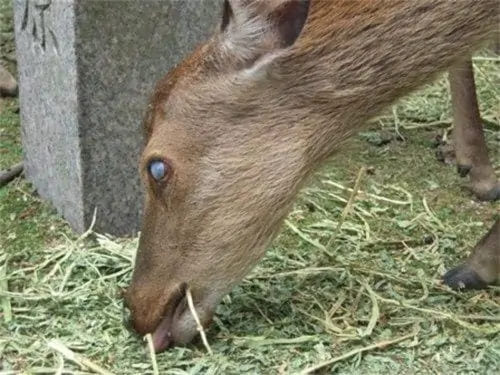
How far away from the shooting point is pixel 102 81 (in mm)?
4801

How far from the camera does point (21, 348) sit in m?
3.90

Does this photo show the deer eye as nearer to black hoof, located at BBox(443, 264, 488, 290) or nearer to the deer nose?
the deer nose

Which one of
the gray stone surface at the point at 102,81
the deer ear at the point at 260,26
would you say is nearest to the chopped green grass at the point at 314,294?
the gray stone surface at the point at 102,81

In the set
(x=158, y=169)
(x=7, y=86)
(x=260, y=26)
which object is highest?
(x=260, y=26)

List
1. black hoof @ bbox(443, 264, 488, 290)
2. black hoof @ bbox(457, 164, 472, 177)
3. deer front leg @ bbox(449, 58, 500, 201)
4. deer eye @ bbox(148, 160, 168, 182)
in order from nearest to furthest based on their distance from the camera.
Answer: deer eye @ bbox(148, 160, 168, 182) < black hoof @ bbox(443, 264, 488, 290) < deer front leg @ bbox(449, 58, 500, 201) < black hoof @ bbox(457, 164, 472, 177)

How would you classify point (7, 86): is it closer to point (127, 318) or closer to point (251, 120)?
point (127, 318)

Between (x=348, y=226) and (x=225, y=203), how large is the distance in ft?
4.98

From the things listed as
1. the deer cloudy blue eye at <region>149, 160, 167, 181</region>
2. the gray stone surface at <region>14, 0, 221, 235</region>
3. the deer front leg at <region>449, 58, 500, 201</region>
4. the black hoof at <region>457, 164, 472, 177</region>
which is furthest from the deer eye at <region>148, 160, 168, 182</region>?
the black hoof at <region>457, 164, 472, 177</region>

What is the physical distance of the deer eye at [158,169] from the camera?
3701 millimetres

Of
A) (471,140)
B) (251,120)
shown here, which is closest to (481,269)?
(251,120)

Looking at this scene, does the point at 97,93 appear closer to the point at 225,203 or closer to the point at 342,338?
the point at 225,203

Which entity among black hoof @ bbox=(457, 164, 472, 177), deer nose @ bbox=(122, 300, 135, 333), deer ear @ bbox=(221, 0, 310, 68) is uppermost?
deer ear @ bbox=(221, 0, 310, 68)

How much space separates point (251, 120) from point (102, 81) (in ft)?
4.51

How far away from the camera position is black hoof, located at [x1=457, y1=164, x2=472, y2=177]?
224 inches
